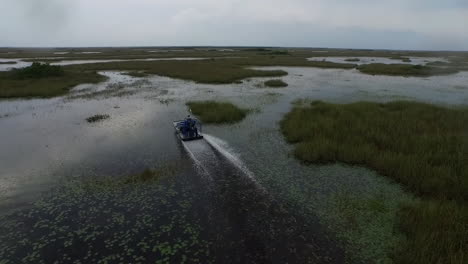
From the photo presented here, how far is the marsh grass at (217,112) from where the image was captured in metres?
23.5

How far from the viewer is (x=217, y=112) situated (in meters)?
24.6

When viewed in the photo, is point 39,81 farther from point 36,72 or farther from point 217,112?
point 217,112

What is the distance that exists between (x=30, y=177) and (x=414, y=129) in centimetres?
2302

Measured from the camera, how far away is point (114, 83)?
44000 mm

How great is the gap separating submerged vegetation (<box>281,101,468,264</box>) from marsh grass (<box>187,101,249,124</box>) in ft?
14.3

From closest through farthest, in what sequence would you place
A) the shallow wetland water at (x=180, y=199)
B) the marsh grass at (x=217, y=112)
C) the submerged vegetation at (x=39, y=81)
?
the shallow wetland water at (x=180, y=199) < the marsh grass at (x=217, y=112) < the submerged vegetation at (x=39, y=81)

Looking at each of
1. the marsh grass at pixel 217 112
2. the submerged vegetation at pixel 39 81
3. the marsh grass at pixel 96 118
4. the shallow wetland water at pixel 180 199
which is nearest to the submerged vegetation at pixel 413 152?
the shallow wetland water at pixel 180 199

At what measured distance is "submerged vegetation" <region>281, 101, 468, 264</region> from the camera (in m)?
8.69

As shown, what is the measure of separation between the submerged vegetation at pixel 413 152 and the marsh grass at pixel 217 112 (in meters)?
4.37

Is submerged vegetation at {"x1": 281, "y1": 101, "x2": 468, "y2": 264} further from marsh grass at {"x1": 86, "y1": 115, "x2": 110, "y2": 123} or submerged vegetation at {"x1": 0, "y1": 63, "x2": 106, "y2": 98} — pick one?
submerged vegetation at {"x1": 0, "y1": 63, "x2": 106, "y2": 98}

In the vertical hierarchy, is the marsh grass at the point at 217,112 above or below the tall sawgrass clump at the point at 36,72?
below

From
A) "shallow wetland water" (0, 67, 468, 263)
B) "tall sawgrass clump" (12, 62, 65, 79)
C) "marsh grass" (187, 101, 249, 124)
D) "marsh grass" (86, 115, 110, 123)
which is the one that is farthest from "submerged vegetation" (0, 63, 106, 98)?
"marsh grass" (187, 101, 249, 124)

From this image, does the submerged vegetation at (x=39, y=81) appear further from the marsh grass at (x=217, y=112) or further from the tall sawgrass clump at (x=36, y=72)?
the marsh grass at (x=217, y=112)

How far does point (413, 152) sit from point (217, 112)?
→ 49.5 feet
